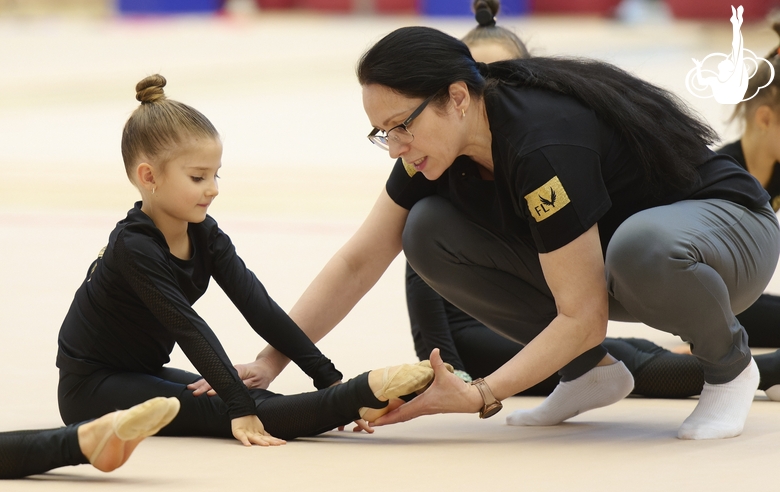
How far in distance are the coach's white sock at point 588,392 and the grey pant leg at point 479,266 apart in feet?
0.16

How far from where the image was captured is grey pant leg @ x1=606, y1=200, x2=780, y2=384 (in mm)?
2088

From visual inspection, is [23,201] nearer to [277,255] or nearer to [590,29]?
[277,255]

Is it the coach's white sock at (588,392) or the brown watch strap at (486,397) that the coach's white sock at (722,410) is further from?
the brown watch strap at (486,397)

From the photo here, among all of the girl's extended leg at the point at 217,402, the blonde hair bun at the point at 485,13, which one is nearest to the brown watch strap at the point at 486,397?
the girl's extended leg at the point at 217,402

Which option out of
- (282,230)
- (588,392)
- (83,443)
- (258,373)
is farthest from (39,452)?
(282,230)

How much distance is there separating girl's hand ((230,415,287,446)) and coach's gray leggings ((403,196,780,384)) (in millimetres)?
551

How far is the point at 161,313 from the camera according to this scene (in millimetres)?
2201

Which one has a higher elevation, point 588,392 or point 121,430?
point 121,430

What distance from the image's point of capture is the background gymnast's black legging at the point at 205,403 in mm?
2199

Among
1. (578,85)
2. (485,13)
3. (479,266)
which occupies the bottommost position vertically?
(479,266)

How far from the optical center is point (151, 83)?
237cm

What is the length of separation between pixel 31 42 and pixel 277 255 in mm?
13332

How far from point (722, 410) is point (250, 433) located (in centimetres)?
97

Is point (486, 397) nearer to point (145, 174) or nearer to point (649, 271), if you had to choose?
point (649, 271)
